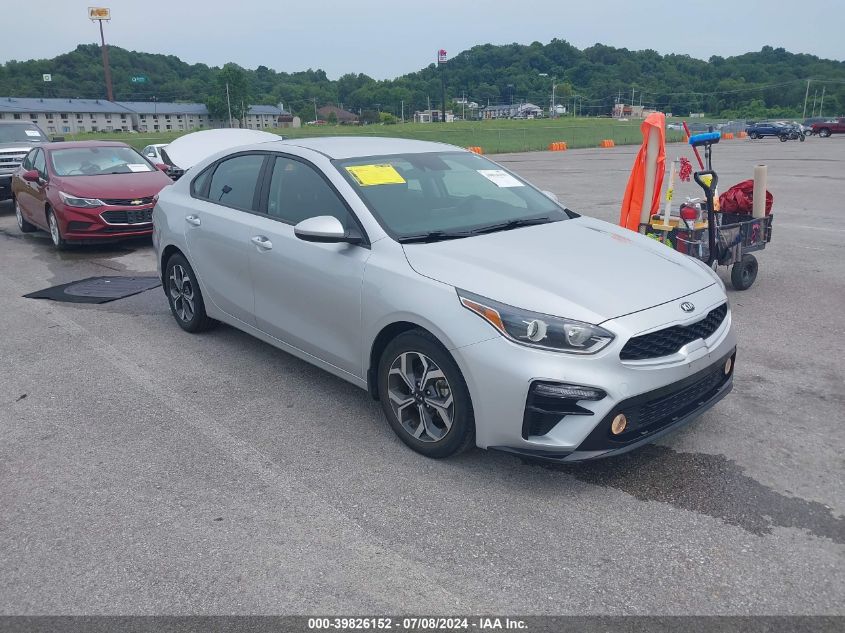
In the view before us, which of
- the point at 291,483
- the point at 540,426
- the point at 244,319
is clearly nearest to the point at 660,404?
the point at 540,426

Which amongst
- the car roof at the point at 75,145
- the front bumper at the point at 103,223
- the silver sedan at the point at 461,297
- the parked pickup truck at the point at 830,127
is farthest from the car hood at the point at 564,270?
the parked pickup truck at the point at 830,127

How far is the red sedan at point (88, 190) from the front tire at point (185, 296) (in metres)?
4.21

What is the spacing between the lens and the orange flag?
23.8 ft

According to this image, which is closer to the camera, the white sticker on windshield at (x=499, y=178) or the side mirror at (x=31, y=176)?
the white sticker on windshield at (x=499, y=178)

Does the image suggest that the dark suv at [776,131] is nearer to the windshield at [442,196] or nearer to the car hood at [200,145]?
the car hood at [200,145]

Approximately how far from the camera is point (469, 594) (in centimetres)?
277

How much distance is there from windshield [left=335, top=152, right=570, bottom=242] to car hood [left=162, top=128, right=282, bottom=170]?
10.0m

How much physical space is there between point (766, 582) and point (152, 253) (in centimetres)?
924

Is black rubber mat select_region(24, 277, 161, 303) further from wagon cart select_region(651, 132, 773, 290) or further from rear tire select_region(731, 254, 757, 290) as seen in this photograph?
rear tire select_region(731, 254, 757, 290)

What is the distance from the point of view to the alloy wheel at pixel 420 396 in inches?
144

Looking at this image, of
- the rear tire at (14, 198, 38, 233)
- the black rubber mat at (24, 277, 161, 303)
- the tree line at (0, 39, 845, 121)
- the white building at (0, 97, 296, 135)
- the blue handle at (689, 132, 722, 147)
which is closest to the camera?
the blue handle at (689, 132, 722, 147)

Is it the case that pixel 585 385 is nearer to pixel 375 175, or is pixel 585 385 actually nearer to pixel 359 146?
pixel 375 175

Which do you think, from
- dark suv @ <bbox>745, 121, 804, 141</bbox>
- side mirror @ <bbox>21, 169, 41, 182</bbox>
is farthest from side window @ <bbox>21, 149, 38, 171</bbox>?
dark suv @ <bbox>745, 121, 804, 141</bbox>

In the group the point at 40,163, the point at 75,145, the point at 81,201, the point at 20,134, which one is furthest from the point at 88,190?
the point at 20,134
